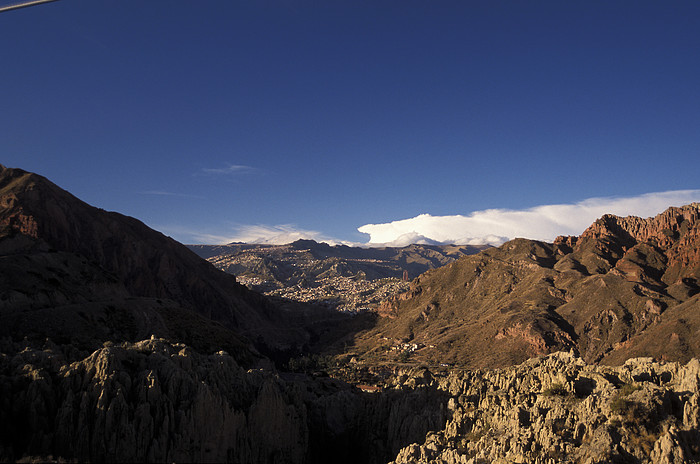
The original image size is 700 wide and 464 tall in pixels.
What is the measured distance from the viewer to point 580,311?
150m

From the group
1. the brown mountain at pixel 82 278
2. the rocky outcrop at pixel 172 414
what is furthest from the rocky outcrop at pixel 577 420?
the brown mountain at pixel 82 278

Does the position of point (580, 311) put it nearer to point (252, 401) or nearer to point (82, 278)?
point (252, 401)

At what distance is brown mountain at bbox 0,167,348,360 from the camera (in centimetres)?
7770

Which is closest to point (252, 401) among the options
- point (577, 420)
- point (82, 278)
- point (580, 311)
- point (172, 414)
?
point (172, 414)

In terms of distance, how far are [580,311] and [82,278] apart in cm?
14720

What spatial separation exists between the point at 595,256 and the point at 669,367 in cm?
15963

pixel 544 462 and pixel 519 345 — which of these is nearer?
pixel 544 462

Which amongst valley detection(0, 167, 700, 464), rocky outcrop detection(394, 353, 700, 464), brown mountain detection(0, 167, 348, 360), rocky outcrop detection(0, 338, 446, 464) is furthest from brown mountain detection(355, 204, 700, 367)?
rocky outcrop detection(0, 338, 446, 464)

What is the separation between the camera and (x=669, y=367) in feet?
138

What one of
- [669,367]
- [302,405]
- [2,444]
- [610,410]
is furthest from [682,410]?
[2,444]

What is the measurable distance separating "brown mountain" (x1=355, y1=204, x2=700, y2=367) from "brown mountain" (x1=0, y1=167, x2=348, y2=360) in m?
Answer: 65.5

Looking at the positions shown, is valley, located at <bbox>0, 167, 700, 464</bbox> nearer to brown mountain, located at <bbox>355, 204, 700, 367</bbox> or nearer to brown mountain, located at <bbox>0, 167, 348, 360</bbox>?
brown mountain, located at <bbox>0, 167, 348, 360</bbox>

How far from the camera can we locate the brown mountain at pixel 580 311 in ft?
427

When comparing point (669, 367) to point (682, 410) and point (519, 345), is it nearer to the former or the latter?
point (682, 410)
